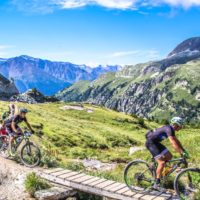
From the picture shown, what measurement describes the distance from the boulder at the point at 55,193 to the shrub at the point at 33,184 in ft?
1.23

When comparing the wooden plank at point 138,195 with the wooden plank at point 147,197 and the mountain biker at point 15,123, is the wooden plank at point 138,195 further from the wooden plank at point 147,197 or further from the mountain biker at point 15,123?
the mountain biker at point 15,123

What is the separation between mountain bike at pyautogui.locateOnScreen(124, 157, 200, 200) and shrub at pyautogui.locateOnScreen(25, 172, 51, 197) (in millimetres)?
3452

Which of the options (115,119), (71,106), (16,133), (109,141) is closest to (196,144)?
(16,133)

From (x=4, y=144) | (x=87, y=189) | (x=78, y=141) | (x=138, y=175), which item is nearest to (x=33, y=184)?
(x=87, y=189)

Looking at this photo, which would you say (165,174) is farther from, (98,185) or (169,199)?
(98,185)

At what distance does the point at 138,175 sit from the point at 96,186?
2.05 meters

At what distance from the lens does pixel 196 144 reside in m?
34.9

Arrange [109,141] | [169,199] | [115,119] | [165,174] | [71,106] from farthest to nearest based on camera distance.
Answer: [71,106] < [115,119] < [109,141] < [165,174] < [169,199]

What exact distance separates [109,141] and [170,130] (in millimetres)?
53487

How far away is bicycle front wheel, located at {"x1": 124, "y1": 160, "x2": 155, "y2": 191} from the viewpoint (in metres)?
15.4

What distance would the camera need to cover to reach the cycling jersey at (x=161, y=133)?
14.1 metres

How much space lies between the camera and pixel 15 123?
21.1 metres

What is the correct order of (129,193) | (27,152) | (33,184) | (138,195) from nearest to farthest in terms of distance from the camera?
(138,195), (129,193), (33,184), (27,152)

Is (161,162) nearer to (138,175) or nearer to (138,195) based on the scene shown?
(138,175)
